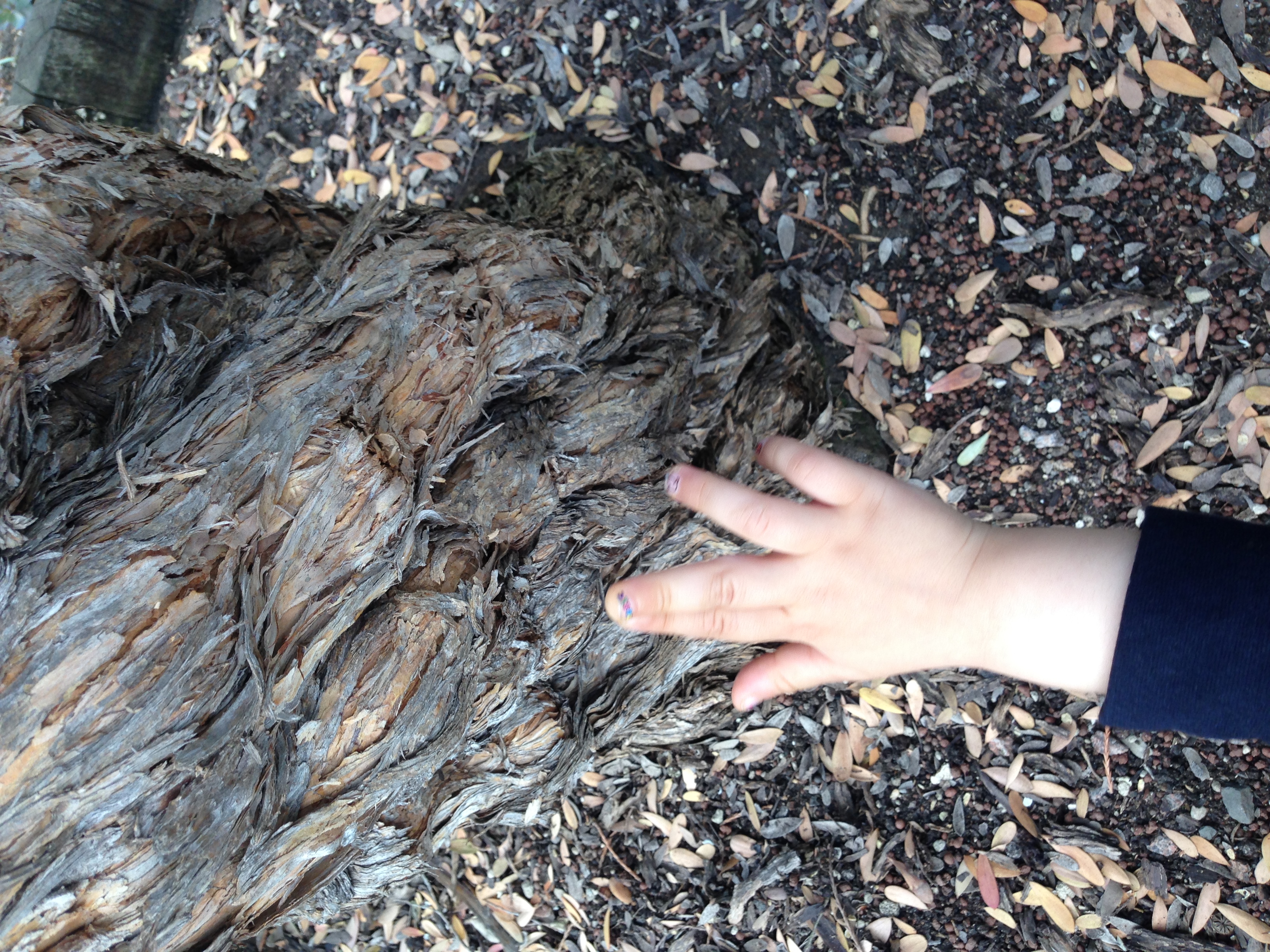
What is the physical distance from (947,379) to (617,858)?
168 centimetres

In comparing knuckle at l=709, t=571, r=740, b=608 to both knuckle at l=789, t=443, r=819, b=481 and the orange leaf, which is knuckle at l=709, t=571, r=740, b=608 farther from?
the orange leaf

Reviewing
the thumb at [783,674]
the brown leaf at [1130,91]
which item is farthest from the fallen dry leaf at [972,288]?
the thumb at [783,674]

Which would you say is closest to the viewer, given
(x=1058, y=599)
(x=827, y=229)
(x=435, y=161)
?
A: (x=1058, y=599)

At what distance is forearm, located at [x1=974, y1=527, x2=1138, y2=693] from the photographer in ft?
4.63

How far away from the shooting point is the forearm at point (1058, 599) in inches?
55.6

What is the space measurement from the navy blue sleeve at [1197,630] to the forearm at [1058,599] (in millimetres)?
48

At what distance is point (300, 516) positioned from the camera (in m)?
1.29

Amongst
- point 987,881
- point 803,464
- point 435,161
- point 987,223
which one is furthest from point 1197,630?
point 435,161

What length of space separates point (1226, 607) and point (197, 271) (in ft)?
6.44

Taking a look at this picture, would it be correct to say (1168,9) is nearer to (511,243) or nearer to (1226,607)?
(1226,607)

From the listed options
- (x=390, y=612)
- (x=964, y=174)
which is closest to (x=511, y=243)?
(x=390, y=612)

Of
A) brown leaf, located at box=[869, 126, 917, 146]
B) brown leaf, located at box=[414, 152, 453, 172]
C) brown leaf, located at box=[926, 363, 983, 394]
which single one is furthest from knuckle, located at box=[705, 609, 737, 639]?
brown leaf, located at box=[414, 152, 453, 172]

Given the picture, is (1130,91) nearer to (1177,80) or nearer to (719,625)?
(1177,80)

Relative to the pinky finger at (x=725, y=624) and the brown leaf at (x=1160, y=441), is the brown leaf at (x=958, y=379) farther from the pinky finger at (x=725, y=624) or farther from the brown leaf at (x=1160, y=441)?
the pinky finger at (x=725, y=624)
